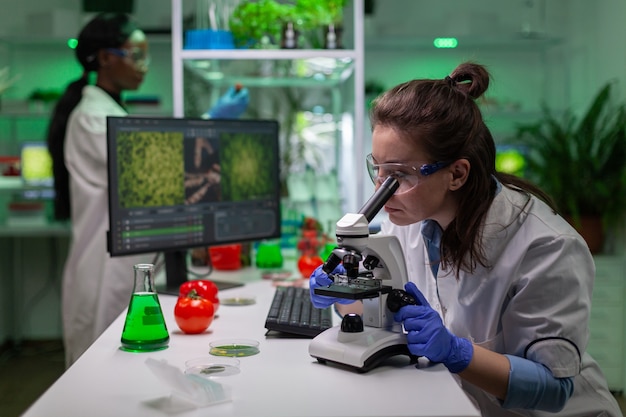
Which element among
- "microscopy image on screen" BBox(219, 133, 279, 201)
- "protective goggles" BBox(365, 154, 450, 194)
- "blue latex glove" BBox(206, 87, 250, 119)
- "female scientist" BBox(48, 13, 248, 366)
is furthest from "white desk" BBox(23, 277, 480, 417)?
"blue latex glove" BBox(206, 87, 250, 119)

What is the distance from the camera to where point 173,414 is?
1.08 m

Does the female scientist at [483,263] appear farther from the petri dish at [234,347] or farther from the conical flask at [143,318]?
the conical flask at [143,318]

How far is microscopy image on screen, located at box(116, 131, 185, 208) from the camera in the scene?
200 centimetres

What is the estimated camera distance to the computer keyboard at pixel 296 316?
156 cm

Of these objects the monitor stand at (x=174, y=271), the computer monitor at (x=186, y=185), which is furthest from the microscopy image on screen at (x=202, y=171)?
the monitor stand at (x=174, y=271)

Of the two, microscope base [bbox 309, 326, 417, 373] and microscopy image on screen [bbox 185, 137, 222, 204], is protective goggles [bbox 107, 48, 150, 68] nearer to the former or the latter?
microscopy image on screen [bbox 185, 137, 222, 204]

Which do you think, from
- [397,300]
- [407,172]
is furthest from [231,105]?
[397,300]

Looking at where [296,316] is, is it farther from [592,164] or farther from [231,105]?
[592,164]

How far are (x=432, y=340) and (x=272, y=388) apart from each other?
1.01 ft

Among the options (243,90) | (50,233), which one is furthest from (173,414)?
(50,233)

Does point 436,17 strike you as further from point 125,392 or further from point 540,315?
point 125,392

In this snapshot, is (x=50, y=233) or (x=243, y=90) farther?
(x=50, y=233)

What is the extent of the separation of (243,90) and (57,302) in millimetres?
2857

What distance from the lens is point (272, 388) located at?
1.20 metres
